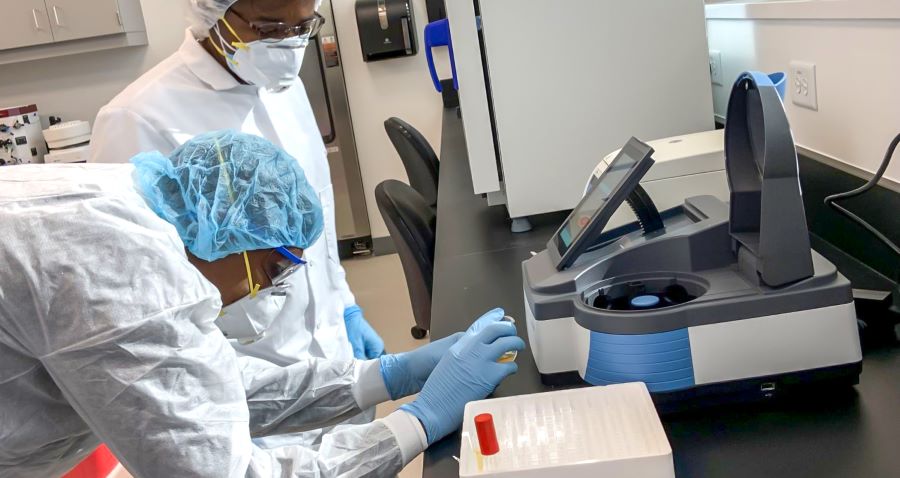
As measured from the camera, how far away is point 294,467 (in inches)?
38.7

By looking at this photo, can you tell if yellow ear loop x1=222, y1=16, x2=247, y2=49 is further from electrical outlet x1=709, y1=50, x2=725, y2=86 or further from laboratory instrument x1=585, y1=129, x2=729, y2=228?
electrical outlet x1=709, y1=50, x2=725, y2=86

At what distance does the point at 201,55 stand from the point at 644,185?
3.22 feet

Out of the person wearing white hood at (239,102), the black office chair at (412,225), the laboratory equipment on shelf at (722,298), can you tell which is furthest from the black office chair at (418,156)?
the laboratory equipment on shelf at (722,298)

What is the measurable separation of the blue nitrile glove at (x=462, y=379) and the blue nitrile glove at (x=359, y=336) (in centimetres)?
89

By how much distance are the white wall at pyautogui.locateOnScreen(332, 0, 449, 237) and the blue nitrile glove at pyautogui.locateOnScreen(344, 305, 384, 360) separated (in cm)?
224

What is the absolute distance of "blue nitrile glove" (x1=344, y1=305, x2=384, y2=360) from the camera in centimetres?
194

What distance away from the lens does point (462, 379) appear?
102 centimetres

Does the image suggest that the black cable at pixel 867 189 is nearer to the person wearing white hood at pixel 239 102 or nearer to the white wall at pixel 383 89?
the person wearing white hood at pixel 239 102

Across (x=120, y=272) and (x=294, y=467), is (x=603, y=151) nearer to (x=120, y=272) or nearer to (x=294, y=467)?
(x=294, y=467)

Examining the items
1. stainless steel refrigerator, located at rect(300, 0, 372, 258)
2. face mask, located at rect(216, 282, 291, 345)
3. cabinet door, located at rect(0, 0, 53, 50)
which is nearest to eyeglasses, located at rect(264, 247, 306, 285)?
face mask, located at rect(216, 282, 291, 345)

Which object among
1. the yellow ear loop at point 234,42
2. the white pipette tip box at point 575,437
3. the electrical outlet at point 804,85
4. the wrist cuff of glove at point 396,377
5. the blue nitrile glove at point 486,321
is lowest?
the wrist cuff of glove at point 396,377

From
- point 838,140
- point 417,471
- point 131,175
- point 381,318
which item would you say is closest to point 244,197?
point 131,175

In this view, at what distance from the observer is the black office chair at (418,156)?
293 cm

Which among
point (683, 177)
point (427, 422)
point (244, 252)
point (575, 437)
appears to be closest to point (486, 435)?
point (575, 437)
